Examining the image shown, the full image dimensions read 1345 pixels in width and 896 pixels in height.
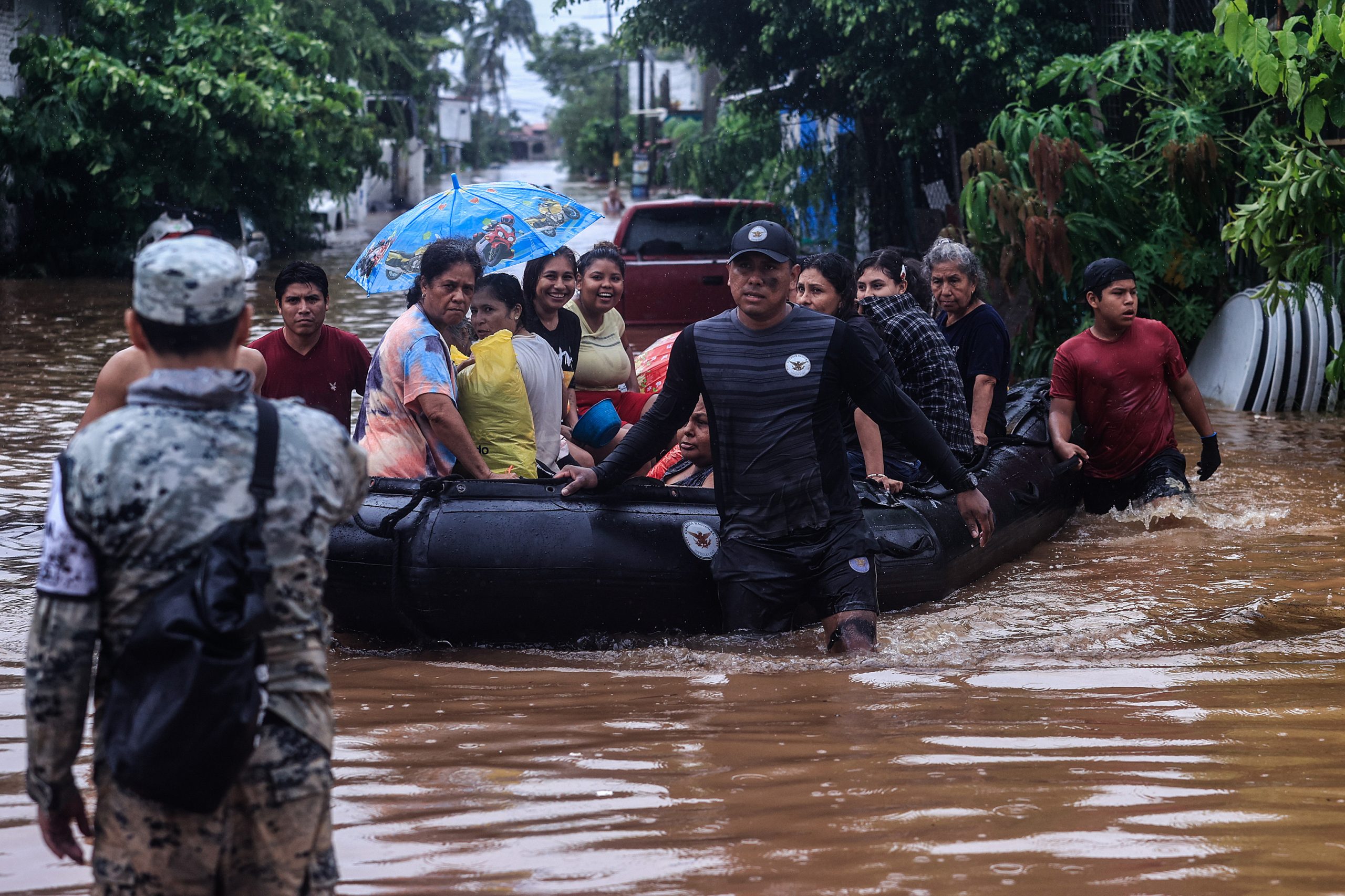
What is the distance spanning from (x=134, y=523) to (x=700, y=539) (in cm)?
338

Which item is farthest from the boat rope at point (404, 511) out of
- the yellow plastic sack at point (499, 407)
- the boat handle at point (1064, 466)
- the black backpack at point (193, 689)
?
the boat handle at point (1064, 466)

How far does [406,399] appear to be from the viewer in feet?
19.1

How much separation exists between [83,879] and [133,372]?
81.1 inches

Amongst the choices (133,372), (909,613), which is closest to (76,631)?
(133,372)

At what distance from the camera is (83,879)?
3506mm

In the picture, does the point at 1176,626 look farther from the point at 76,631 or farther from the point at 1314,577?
the point at 76,631

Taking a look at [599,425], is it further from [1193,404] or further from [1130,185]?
[1130,185]

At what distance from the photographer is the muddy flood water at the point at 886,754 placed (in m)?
3.51

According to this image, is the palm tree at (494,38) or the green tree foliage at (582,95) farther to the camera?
the palm tree at (494,38)

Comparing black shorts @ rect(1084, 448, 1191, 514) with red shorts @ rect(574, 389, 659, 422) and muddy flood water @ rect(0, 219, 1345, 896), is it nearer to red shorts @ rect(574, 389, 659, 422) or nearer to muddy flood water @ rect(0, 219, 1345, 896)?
muddy flood water @ rect(0, 219, 1345, 896)

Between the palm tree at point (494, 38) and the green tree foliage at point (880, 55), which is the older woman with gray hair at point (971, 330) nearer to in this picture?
the green tree foliage at point (880, 55)

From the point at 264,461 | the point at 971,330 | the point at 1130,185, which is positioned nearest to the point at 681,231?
the point at 1130,185

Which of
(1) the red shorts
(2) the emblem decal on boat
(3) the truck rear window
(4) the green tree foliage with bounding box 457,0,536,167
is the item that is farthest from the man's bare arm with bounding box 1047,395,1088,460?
(4) the green tree foliage with bounding box 457,0,536,167

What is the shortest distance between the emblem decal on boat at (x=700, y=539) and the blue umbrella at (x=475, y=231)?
211 cm
